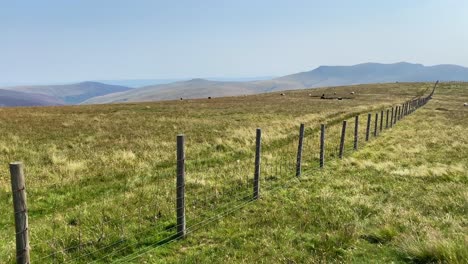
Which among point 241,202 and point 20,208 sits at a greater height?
point 20,208

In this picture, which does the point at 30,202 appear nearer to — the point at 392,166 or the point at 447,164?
the point at 392,166

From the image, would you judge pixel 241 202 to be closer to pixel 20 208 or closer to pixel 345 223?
pixel 345 223

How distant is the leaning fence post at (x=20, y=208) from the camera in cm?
490

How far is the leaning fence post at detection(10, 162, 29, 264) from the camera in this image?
4.90m

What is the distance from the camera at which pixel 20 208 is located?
507cm

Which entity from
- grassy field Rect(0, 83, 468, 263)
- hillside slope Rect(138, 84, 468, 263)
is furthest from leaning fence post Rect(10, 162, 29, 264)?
hillside slope Rect(138, 84, 468, 263)

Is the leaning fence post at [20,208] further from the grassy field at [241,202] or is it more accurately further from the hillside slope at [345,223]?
the hillside slope at [345,223]

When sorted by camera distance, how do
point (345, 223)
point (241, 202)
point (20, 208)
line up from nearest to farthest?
1. point (20, 208)
2. point (345, 223)
3. point (241, 202)

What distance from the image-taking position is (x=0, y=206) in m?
9.84

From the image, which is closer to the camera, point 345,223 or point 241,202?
point 345,223

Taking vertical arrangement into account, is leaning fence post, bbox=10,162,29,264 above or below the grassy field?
above

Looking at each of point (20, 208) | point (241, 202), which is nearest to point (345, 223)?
point (241, 202)

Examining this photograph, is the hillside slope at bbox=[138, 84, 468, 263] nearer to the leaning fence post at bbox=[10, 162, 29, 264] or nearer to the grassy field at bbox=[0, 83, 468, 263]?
the grassy field at bbox=[0, 83, 468, 263]

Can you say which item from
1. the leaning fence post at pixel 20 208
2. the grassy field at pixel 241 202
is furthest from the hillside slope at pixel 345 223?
the leaning fence post at pixel 20 208
